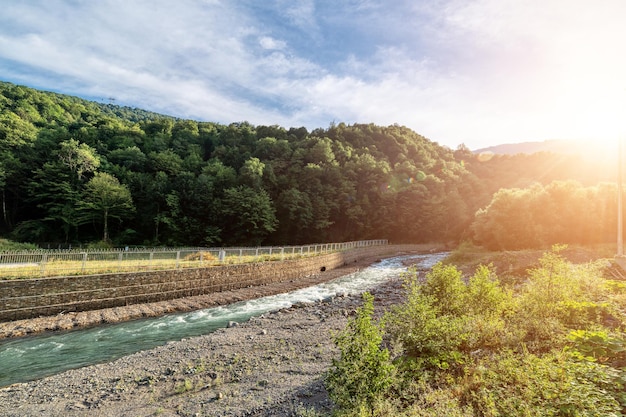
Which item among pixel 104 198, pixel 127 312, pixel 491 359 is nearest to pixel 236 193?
pixel 104 198

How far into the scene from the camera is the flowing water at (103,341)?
915 centimetres

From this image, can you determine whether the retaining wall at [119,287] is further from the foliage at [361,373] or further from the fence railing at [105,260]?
the foliage at [361,373]

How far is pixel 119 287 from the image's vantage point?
15.7 m

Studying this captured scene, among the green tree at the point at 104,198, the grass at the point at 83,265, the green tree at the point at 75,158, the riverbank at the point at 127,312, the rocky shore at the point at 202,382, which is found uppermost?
the green tree at the point at 75,158

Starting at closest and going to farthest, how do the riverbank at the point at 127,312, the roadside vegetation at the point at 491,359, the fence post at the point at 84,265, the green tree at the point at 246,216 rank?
the roadside vegetation at the point at 491,359
the riverbank at the point at 127,312
the fence post at the point at 84,265
the green tree at the point at 246,216

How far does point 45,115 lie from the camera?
209ft

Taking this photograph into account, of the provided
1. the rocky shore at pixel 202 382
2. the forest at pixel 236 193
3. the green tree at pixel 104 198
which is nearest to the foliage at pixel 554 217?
the forest at pixel 236 193

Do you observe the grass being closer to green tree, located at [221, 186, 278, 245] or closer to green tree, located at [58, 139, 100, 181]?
green tree, located at [221, 186, 278, 245]

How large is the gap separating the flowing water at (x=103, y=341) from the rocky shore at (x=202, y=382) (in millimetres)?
1032

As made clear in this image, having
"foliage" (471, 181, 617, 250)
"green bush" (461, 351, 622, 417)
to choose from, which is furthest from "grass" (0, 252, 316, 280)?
"foliage" (471, 181, 617, 250)

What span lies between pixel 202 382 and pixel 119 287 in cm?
1107

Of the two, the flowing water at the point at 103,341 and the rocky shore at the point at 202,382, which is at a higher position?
the rocky shore at the point at 202,382

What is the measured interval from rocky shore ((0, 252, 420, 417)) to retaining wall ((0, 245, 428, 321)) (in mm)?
1418

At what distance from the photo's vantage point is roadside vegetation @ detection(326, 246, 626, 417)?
4.30 m
